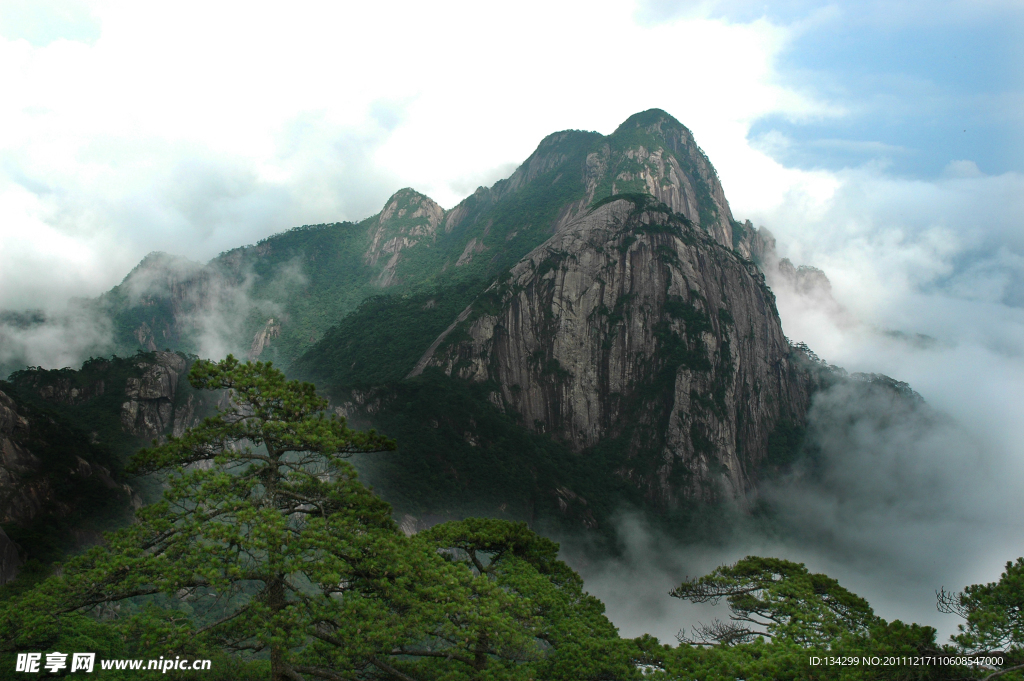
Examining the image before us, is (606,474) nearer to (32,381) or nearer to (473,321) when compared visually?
(473,321)

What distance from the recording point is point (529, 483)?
311ft

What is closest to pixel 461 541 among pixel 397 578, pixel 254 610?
pixel 397 578

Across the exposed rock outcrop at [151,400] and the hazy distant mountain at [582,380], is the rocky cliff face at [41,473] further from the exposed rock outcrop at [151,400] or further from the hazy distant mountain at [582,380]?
the hazy distant mountain at [582,380]

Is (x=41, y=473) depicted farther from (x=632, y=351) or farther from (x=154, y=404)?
(x=632, y=351)

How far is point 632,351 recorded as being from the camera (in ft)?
396

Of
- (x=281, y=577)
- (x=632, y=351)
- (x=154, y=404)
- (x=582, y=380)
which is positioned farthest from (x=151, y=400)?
(x=632, y=351)

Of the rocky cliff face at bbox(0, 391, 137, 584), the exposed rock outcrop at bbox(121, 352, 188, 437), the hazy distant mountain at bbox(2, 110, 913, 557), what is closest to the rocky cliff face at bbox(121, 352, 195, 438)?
the exposed rock outcrop at bbox(121, 352, 188, 437)

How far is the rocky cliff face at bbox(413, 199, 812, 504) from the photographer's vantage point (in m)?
113

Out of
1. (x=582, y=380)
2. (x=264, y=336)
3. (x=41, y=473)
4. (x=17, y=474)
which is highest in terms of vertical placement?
(x=264, y=336)

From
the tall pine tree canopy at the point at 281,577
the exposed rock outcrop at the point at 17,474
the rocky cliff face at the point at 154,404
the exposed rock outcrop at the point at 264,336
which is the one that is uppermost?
the exposed rock outcrop at the point at 264,336

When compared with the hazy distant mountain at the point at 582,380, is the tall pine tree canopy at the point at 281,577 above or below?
below

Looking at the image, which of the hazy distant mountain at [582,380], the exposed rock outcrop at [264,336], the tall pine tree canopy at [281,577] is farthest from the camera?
the exposed rock outcrop at [264,336]

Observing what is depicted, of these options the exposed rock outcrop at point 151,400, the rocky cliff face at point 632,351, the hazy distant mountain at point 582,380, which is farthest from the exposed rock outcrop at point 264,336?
the exposed rock outcrop at point 151,400

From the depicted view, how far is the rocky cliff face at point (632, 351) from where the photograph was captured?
113 metres
